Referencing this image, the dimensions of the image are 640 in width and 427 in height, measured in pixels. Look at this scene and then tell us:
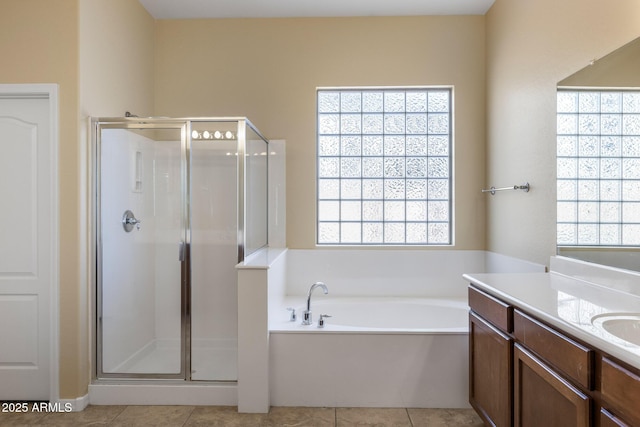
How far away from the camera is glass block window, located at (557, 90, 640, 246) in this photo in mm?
1863

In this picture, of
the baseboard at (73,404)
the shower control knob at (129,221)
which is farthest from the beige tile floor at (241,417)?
the shower control knob at (129,221)

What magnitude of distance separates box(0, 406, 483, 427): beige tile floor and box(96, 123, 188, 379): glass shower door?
0.24 meters

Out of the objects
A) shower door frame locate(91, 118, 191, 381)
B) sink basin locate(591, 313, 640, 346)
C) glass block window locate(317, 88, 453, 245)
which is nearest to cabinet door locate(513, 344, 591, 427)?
sink basin locate(591, 313, 640, 346)

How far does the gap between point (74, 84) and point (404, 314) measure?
9.11 ft

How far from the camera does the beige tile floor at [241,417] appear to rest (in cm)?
246

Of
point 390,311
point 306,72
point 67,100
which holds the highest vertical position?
point 306,72

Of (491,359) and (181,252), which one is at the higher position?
(181,252)

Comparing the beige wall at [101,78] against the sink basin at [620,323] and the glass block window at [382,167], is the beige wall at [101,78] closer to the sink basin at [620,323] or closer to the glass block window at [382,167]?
the glass block window at [382,167]

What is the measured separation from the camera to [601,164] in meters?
2.06

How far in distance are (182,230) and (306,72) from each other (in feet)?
5.76

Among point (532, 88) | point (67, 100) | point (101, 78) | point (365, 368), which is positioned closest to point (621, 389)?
point (365, 368)

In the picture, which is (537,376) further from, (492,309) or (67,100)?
(67,100)

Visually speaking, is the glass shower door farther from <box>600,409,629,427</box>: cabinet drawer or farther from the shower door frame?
<box>600,409,629,427</box>: cabinet drawer

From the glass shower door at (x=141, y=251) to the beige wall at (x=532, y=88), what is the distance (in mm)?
2248
